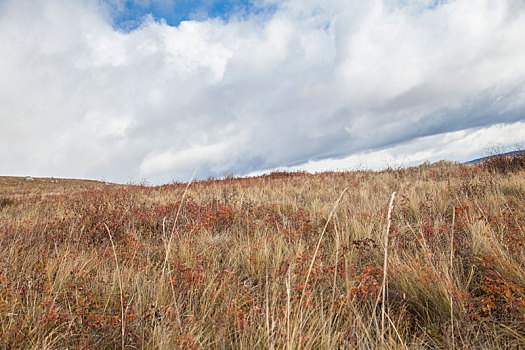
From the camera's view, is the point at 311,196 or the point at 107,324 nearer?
the point at 107,324

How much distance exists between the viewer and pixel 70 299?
7.77ft

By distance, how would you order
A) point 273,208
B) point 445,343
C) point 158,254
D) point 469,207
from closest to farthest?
point 445,343, point 158,254, point 469,207, point 273,208

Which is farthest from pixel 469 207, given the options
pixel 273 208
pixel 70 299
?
pixel 70 299

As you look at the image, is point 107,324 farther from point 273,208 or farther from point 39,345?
point 273,208

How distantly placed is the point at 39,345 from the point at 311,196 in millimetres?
6479

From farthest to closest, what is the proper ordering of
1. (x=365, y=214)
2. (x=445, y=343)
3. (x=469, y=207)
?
(x=365, y=214) < (x=469, y=207) < (x=445, y=343)

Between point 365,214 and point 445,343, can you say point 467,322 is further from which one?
point 365,214

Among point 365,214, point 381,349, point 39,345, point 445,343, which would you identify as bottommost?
point 445,343

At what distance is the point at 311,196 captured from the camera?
7527 mm

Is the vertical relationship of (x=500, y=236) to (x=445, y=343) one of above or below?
above

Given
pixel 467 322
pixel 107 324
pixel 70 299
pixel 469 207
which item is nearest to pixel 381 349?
pixel 467 322

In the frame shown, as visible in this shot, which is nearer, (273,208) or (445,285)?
(445,285)

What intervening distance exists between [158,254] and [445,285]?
135 inches

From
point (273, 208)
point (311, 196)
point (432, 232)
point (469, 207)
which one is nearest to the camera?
point (432, 232)
